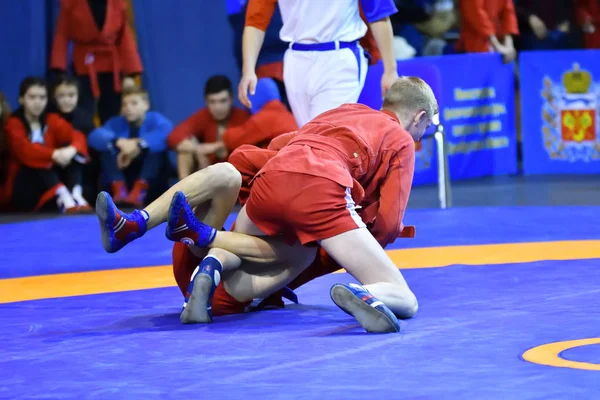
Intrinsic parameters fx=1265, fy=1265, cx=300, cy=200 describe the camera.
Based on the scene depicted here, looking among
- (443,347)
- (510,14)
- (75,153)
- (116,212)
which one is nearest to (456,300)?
(443,347)

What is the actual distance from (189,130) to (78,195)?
2.87ft

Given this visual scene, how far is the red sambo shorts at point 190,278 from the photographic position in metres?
4.34

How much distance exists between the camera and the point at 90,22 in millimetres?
8625

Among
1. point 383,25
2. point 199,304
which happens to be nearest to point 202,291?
point 199,304

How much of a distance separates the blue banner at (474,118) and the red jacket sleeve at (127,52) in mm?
1945

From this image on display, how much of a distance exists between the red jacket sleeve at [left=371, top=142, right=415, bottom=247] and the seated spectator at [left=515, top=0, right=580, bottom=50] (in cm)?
639

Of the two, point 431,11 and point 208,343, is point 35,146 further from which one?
point 208,343

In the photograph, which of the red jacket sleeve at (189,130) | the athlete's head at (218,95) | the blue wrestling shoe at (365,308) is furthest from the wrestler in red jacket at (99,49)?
the blue wrestling shoe at (365,308)

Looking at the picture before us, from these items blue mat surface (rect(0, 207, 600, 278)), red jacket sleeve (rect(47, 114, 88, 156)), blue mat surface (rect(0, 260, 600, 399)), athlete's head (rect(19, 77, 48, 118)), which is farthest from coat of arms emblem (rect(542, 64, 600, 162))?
blue mat surface (rect(0, 260, 600, 399))

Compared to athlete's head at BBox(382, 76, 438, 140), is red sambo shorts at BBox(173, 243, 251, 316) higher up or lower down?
lower down

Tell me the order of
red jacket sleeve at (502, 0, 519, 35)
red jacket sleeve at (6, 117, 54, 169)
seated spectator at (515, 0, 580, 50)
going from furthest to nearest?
seated spectator at (515, 0, 580, 50), red jacket sleeve at (502, 0, 519, 35), red jacket sleeve at (6, 117, 54, 169)

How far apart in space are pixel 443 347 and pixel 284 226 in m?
0.78

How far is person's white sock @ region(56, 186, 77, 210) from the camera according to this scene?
8.12 m

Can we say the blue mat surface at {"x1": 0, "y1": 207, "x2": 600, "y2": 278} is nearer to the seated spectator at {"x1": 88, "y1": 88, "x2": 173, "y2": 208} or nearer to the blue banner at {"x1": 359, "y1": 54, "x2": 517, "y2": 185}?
the seated spectator at {"x1": 88, "y1": 88, "x2": 173, "y2": 208}
